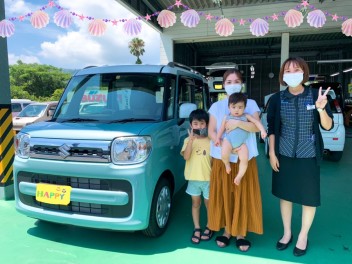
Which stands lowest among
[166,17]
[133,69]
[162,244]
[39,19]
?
[162,244]

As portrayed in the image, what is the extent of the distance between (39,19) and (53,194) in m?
3.22

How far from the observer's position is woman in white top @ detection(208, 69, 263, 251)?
278cm

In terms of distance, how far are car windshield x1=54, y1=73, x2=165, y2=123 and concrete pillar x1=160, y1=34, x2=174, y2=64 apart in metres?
8.67

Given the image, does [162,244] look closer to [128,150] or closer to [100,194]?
[100,194]

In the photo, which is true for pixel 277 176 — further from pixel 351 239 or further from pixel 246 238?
pixel 351 239

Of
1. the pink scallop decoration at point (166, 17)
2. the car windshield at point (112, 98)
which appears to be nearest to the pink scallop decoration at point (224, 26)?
the pink scallop decoration at point (166, 17)

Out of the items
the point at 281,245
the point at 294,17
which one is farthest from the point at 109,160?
the point at 294,17

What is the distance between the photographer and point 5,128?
4273 millimetres

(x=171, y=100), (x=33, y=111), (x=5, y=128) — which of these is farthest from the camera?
(x=33, y=111)

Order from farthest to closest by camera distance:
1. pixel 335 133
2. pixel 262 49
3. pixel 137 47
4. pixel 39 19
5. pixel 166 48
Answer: pixel 137 47 → pixel 262 49 → pixel 166 48 → pixel 335 133 → pixel 39 19

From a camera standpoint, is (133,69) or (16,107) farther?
(16,107)

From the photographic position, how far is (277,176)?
2861 millimetres

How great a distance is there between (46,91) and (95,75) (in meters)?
45.1

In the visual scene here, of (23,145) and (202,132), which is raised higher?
(202,132)
